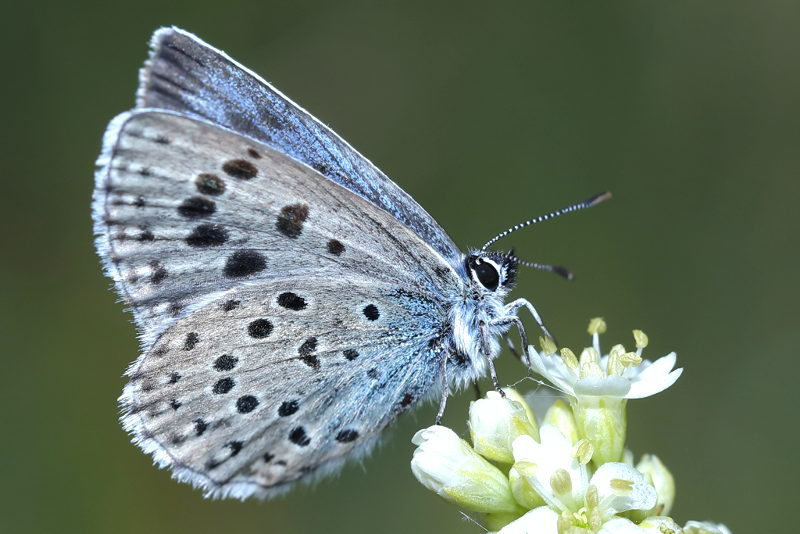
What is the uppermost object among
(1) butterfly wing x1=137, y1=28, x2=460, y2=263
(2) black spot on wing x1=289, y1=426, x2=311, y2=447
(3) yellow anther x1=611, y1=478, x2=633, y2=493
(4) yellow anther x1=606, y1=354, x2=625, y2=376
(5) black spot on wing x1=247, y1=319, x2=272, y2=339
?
(1) butterfly wing x1=137, y1=28, x2=460, y2=263

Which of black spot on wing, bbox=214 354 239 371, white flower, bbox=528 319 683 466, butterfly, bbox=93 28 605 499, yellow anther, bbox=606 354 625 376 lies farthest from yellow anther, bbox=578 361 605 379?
black spot on wing, bbox=214 354 239 371

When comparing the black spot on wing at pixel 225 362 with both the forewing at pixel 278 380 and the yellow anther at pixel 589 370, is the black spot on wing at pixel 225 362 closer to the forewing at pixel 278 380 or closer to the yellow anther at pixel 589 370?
the forewing at pixel 278 380

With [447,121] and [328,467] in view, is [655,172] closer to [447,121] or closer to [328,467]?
[447,121]

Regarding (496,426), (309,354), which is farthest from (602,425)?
(309,354)

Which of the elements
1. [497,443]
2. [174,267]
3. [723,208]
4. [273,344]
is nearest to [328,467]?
[273,344]

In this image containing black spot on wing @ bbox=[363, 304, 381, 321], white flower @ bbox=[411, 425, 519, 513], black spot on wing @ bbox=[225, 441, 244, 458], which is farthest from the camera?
black spot on wing @ bbox=[363, 304, 381, 321]

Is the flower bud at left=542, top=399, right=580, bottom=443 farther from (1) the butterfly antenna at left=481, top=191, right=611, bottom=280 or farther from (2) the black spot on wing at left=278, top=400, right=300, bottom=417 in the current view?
(2) the black spot on wing at left=278, top=400, right=300, bottom=417

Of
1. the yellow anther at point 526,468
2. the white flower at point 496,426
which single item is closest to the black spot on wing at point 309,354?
the white flower at point 496,426
